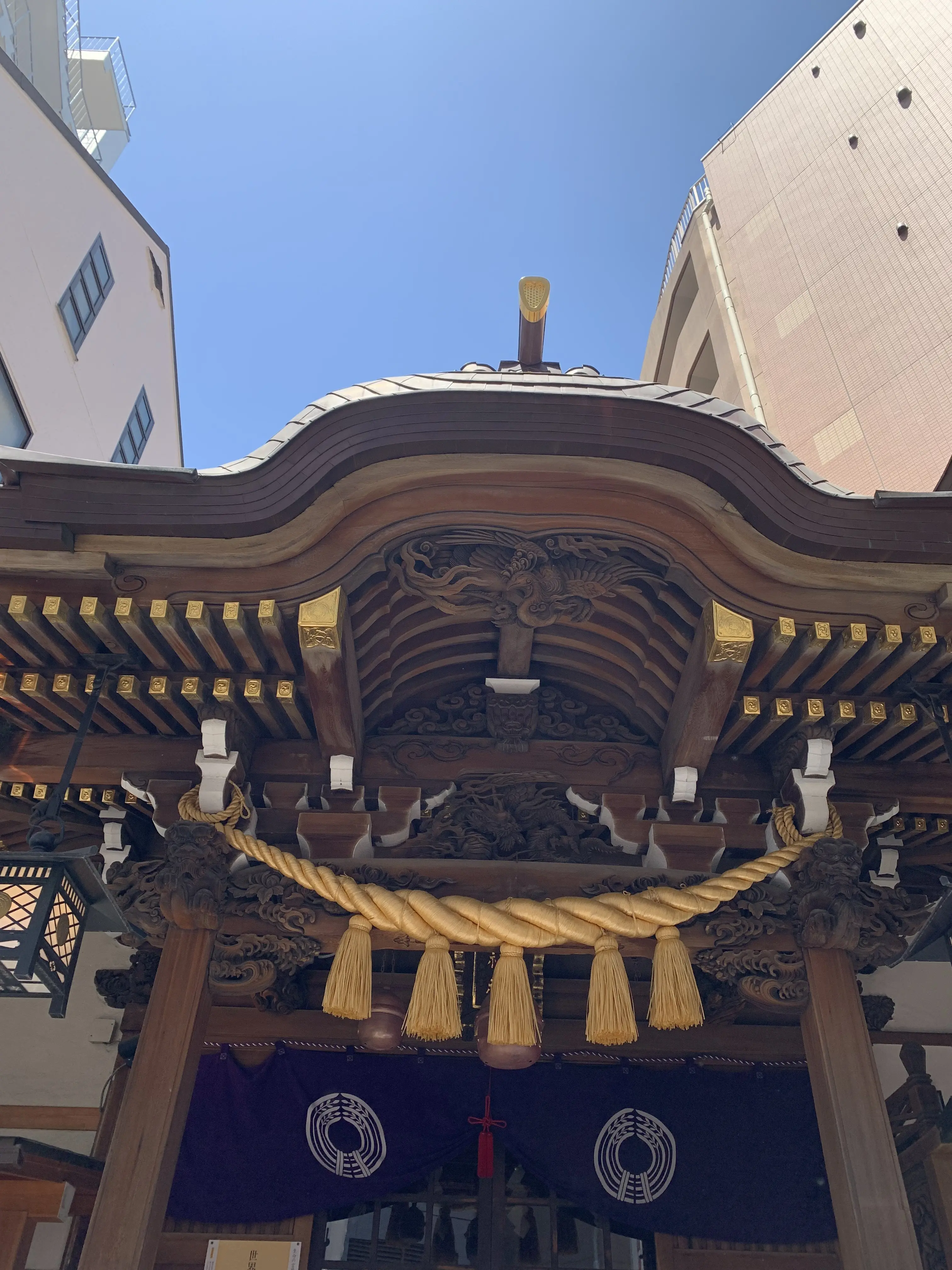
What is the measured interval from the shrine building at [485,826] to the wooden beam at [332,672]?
30 mm

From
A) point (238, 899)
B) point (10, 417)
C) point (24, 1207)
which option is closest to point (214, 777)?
point (238, 899)

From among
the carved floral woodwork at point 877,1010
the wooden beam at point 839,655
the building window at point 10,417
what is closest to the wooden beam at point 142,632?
the wooden beam at point 839,655

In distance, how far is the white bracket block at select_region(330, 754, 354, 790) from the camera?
5172 millimetres

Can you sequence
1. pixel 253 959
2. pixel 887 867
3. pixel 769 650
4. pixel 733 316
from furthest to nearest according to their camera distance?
pixel 733 316 < pixel 887 867 < pixel 253 959 < pixel 769 650

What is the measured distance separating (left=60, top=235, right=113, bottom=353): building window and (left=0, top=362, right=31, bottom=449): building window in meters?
2.52

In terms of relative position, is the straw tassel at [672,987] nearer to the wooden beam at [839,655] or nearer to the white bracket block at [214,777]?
the wooden beam at [839,655]

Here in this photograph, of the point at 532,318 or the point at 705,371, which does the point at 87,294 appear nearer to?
the point at 705,371

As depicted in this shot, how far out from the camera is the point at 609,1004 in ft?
14.7

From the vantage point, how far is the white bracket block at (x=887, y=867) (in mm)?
5676

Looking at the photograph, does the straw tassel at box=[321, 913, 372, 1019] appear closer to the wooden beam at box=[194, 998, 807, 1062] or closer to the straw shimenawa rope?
the straw shimenawa rope

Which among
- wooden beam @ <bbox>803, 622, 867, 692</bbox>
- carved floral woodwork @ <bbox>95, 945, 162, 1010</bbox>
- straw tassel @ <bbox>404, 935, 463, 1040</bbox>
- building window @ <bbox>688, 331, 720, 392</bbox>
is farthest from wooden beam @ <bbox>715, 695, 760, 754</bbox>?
building window @ <bbox>688, 331, 720, 392</bbox>

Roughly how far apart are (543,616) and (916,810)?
2.61 m

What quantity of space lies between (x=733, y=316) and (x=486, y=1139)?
38.4 feet

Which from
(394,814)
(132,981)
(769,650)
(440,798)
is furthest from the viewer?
(132,981)
